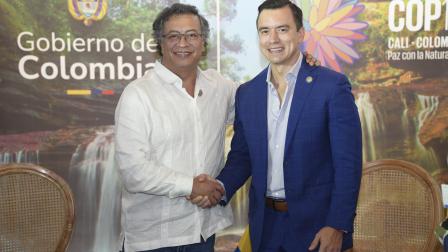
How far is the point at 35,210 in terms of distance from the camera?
2418mm

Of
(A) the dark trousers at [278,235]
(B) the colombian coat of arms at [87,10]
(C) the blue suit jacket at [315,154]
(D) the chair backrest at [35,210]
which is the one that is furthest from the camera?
(B) the colombian coat of arms at [87,10]

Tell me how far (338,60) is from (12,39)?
7.12 ft

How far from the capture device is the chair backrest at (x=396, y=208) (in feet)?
7.69

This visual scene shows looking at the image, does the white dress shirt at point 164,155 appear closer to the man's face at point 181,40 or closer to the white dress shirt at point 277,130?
the man's face at point 181,40

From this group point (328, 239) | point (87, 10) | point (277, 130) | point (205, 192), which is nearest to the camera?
point (328, 239)

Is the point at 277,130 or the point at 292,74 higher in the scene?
the point at 292,74

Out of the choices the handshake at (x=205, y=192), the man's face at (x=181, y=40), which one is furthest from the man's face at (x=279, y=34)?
the handshake at (x=205, y=192)

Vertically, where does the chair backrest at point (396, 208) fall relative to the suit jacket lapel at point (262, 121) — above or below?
below

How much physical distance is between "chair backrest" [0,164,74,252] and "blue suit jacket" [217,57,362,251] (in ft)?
3.02

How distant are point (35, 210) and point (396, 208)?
1751mm

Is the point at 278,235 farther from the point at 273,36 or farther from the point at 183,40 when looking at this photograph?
the point at 183,40

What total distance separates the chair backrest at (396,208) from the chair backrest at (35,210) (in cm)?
142

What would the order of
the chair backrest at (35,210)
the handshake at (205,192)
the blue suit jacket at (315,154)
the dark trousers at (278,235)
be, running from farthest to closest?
the chair backrest at (35,210), the handshake at (205,192), the dark trousers at (278,235), the blue suit jacket at (315,154)

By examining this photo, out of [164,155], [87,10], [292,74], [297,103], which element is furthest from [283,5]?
[87,10]
